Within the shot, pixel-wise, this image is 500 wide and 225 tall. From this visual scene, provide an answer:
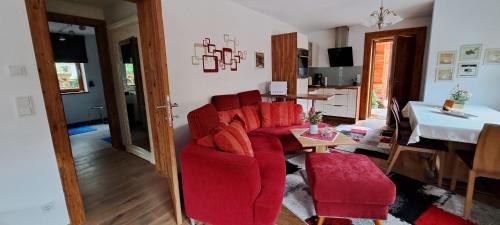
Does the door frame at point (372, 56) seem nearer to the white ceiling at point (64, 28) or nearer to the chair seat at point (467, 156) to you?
the chair seat at point (467, 156)

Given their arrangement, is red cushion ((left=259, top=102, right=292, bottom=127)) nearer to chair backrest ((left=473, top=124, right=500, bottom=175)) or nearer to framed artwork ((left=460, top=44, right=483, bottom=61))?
chair backrest ((left=473, top=124, right=500, bottom=175))

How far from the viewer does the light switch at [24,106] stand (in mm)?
1569

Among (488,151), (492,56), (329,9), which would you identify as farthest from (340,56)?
(488,151)

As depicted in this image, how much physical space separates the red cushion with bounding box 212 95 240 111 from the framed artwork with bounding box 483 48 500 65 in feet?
12.5

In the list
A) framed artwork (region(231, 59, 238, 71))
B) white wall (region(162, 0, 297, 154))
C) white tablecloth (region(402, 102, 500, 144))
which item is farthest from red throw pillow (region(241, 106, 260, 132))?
white tablecloth (region(402, 102, 500, 144))

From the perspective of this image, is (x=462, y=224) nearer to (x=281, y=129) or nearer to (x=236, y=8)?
(x=281, y=129)

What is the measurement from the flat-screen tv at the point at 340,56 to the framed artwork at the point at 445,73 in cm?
201

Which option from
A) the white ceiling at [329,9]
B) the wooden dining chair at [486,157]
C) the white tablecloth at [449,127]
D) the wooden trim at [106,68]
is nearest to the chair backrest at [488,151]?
the wooden dining chair at [486,157]

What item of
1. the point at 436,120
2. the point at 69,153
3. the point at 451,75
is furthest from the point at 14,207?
the point at 451,75

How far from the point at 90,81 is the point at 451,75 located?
7774 millimetres

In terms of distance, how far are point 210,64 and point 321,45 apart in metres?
→ 3.83

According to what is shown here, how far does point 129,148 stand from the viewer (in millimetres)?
3604

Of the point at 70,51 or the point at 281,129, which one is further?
the point at 70,51

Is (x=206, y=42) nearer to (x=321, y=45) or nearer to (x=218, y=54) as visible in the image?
(x=218, y=54)
